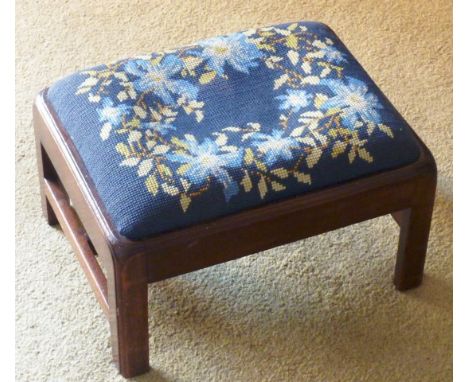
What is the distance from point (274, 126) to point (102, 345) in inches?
18.0

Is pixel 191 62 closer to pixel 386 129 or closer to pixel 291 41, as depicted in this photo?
pixel 291 41

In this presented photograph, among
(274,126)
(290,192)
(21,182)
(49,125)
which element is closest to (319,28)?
(274,126)

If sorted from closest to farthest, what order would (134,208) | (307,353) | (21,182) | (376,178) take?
1. (134,208)
2. (376,178)
3. (307,353)
4. (21,182)

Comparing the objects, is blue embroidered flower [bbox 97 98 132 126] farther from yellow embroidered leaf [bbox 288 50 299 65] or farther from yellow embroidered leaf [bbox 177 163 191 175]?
yellow embroidered leaf [bbox 288 50 299 65]

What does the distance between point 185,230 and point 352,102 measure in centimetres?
34

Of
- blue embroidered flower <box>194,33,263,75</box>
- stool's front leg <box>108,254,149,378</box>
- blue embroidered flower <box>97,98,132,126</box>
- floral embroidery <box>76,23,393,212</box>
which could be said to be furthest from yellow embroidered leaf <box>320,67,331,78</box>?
stool's front leg <box>108,254,149,378</box>

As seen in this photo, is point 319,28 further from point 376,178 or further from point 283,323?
point 283,323

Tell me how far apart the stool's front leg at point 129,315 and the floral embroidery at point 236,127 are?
0.12m

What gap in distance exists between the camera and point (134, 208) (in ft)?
4.37

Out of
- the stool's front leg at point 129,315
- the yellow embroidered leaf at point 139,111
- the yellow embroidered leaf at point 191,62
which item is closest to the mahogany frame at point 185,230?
the stool's front leg at point 129,315

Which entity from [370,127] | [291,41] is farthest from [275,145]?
[291,41]

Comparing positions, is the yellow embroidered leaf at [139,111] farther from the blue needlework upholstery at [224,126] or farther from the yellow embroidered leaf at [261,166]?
the yellow embroidered leaf at [261,166]

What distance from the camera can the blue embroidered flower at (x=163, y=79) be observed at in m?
1.49

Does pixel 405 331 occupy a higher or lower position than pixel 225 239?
lower
